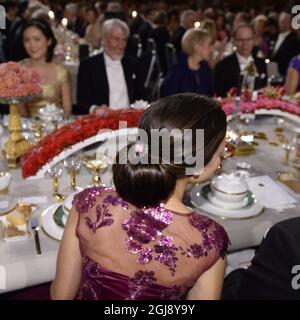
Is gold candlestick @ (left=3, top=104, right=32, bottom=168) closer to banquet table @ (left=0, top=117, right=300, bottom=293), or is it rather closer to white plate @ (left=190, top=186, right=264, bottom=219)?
banquet table @ (left=0, top=117, right=300, bottom=293)

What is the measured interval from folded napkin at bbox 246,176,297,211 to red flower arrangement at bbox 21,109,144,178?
879mm

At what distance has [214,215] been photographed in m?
2.20

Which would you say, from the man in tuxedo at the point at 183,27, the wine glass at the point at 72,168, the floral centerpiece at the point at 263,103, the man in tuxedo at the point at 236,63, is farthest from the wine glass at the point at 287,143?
the man in tuxedo at the point at 183,27

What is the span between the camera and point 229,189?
7.43 feet

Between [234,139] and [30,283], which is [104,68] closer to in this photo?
[234,139]

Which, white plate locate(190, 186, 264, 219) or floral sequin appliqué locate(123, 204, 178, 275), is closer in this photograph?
floral sequin appliqué locate(123, 204, 178, 275)

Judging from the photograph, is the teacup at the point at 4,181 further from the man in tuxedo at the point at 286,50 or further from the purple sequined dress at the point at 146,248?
the man in tuxedo at the point at 286,50

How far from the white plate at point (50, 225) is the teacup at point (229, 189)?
878mm

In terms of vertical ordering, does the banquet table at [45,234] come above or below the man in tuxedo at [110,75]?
below

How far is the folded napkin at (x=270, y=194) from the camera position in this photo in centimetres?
234

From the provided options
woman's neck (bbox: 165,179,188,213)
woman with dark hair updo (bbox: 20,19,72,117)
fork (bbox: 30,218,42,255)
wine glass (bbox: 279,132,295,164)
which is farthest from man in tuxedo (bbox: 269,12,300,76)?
woman's neck (bbox: 165,179,188,213)

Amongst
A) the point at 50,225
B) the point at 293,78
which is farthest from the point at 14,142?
the point at 293,78

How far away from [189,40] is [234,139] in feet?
6.21

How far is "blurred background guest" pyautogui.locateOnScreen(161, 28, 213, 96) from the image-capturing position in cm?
445
